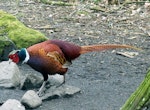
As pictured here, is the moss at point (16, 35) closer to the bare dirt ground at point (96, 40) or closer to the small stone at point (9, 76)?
the bare dirt ground at point (96, 40)

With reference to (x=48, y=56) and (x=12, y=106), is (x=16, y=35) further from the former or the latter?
(x=12, y=106)

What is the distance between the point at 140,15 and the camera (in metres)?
9.68

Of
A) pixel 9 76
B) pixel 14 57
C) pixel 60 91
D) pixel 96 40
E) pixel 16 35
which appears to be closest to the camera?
pixel 14 57

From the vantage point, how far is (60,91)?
216 inches

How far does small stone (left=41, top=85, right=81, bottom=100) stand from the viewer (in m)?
5.41

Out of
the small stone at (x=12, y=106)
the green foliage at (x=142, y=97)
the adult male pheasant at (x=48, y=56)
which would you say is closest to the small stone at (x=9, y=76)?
the adult male pheasant at (x=48, y=56)

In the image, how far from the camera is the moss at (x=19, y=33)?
6852mm

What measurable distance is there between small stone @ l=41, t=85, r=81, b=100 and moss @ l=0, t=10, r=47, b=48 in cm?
139

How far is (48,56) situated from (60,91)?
0.53m

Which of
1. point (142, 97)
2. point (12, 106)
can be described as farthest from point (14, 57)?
point (142, 97)

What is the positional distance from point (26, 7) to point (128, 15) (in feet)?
7.47

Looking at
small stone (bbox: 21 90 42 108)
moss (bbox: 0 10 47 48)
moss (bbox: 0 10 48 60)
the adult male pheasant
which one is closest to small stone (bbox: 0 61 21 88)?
the adult male pheasant

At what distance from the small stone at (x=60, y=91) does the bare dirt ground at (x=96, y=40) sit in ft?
0.19

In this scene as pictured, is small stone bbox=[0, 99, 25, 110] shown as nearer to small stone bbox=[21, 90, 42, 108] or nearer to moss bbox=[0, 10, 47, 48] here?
small stone bbox=[21, 90, 42, 108]
